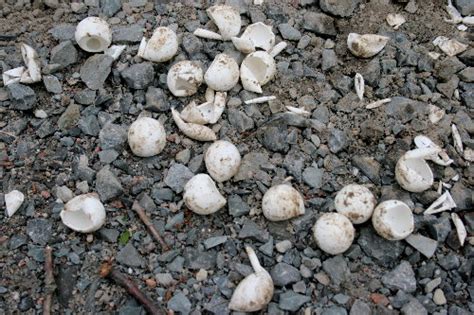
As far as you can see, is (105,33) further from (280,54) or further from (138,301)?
(138,301)

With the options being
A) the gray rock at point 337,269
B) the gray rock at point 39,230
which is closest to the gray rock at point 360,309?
the gray rock at point 337,269

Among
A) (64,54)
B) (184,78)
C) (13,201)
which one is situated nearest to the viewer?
(13,201)

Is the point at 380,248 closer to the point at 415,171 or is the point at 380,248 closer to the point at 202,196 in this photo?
the point at 415,171

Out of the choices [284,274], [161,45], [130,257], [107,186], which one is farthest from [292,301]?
[161,45]

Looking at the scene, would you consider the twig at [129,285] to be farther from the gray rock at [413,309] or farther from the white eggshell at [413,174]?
the white eggshell at [413,174]

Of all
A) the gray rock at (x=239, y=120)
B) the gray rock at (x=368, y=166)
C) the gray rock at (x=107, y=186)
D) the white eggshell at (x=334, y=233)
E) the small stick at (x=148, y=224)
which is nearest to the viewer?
the white eggshell at (x=334, y=233)
